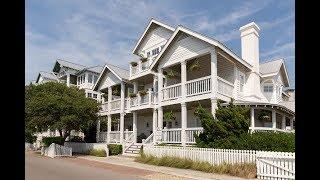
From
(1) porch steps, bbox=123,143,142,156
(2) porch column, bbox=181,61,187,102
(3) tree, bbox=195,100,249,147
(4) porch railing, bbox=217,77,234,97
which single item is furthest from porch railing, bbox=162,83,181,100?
(3) tree, bbox=195,100,249,147

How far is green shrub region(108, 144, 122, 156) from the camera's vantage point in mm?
29922

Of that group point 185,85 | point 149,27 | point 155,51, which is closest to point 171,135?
point 185,85

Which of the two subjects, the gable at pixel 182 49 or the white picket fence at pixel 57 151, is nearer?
the gable at pixel 182 49

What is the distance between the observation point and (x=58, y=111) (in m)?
31.3

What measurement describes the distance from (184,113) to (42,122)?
45.1ft

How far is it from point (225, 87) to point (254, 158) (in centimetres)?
875

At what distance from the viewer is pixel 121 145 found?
30.5 m

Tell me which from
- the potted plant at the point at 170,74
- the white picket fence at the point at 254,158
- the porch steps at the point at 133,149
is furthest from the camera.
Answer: the porch steps at the point at 133,149

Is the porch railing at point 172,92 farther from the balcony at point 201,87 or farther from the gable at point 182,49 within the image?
the gable at point 182,49

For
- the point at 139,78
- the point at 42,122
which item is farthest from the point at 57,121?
the point at 139,78

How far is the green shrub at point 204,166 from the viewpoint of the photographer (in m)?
15.3

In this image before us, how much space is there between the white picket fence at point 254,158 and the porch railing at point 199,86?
467 cm

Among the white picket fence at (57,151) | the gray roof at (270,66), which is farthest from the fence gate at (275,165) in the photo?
the white picket fence at (57,151)
